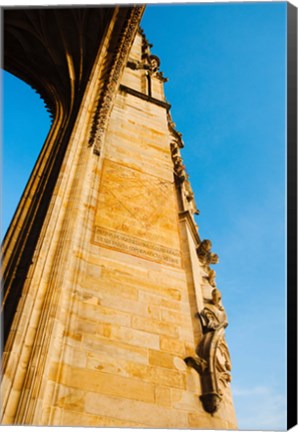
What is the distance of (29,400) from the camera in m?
3.23

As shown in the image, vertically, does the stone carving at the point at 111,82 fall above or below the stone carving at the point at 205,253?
above

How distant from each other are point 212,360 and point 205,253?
2.71 meters

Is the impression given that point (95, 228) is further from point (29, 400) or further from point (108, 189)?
point (29, 400)

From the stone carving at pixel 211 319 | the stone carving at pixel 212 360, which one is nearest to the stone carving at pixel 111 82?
the stone carving at pixel 211 319

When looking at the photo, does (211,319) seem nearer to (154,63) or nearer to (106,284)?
(106,284)

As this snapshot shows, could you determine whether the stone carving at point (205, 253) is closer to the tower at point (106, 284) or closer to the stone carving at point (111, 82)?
the tower at point (106, 284)

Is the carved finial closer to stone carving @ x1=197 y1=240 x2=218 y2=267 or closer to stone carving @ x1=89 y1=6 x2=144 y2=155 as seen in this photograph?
stone carving @ x1=89 y1=6 x2=144 y2=155

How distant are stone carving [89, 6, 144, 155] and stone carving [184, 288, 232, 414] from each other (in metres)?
2.93

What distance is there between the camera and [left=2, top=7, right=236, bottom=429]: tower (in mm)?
3693

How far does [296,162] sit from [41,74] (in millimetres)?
5966

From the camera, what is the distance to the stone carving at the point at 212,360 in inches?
169

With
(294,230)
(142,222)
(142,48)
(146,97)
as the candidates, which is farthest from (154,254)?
(142,48)

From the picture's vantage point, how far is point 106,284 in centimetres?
474

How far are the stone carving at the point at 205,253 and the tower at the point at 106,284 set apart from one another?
0.02m
